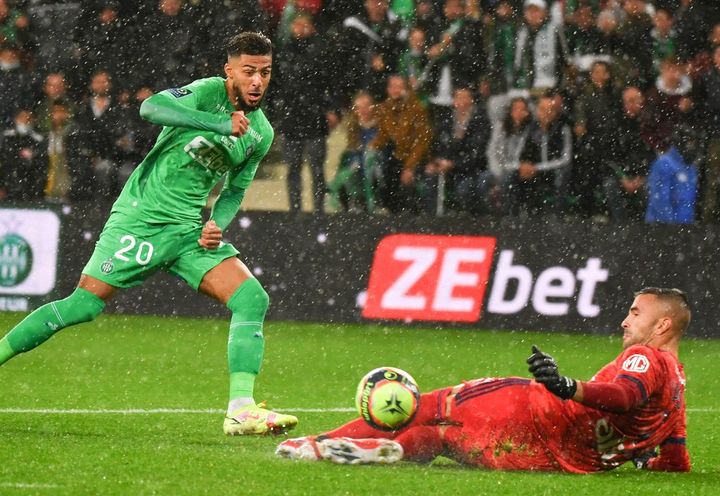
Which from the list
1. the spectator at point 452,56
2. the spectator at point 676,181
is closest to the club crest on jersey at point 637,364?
the spectator at point 676,181

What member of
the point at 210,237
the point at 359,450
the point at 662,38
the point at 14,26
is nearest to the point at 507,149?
the point at 662,38

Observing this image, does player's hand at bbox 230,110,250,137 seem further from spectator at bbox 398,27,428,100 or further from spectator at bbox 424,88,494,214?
spectator at bbox 398,27,428,100

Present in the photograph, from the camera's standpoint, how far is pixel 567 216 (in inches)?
573

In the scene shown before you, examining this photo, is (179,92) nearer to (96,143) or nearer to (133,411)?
(133,411)

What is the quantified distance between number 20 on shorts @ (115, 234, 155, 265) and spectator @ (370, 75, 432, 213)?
680 centimetres

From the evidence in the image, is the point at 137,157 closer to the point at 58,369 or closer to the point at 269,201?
the point at 269,201

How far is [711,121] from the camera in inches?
567

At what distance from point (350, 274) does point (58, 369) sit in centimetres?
421

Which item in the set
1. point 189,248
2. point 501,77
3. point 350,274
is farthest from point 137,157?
point 189,248

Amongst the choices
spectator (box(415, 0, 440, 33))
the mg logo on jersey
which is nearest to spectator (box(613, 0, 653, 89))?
spectator (box(415, 0, 440, 33))

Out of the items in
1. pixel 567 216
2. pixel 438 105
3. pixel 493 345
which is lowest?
pixel 493 345

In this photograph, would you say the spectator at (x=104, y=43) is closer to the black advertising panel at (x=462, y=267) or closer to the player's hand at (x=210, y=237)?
the black advertising panel at (x=462, y=267)

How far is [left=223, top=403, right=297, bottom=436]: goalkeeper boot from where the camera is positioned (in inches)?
295

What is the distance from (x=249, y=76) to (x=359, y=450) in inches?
90.1
